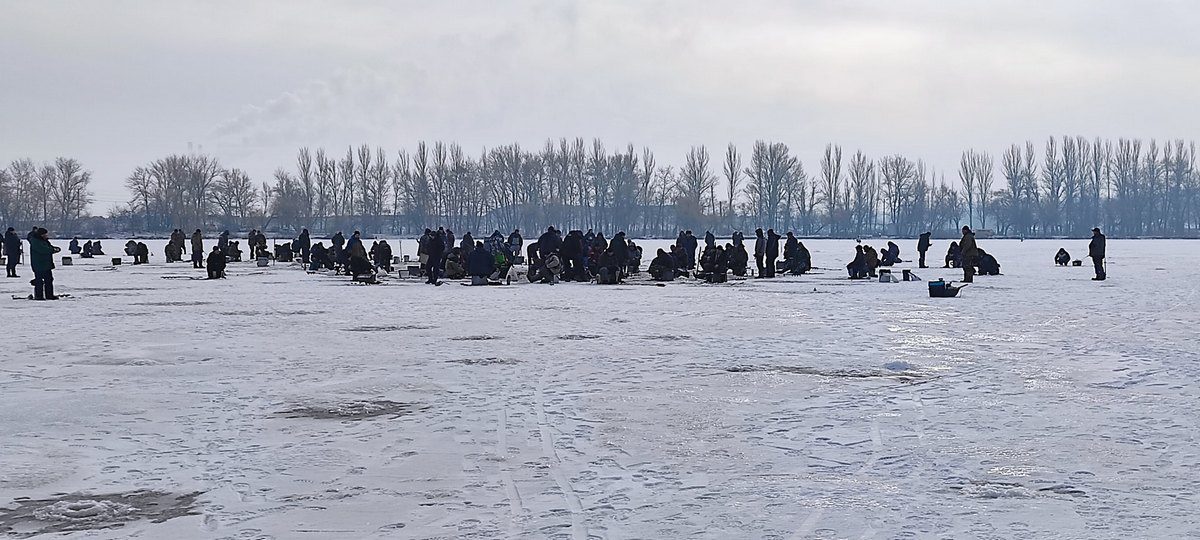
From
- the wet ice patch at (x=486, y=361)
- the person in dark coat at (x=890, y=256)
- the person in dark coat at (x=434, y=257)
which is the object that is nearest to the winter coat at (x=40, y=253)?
the person in dark coat at (x=434, y=257)

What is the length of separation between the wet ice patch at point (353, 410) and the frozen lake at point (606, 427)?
0.15ft

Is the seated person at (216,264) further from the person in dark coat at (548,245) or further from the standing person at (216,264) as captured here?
the person in dark coat at (548,245)

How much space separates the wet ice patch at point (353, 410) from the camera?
824 centimetres

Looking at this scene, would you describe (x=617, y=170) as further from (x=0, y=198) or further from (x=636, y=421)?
(x=636, y=421)

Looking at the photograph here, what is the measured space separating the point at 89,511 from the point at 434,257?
70.5 ft

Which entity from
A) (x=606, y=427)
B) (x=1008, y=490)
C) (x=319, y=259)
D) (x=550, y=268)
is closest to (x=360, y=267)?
(x=550, y=268)

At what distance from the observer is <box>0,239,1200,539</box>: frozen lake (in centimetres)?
544

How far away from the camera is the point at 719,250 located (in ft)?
95.5

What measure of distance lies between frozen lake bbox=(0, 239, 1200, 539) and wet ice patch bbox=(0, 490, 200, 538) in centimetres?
2

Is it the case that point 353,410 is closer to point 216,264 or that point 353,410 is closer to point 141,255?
point 216,264

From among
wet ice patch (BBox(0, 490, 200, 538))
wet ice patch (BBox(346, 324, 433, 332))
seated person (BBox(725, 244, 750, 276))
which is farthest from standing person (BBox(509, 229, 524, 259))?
wet ice patch (BBox(0, 490, 200, 538))

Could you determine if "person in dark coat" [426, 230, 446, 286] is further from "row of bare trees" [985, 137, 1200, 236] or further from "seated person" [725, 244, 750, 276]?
"row of bare trees" [985, 137, 1200, 236]

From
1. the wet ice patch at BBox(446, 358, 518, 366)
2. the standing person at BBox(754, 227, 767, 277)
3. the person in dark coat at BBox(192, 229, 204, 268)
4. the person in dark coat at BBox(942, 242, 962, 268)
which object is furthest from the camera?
the person in dark coat at BBox(192, 229, 204, 268)

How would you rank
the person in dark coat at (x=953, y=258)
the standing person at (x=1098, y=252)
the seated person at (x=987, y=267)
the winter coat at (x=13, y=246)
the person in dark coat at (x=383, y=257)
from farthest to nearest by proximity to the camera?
the person in dark coat at (x=953, y=258) < the person in dark coat at (x=383, y=257) < the winter coat at (x=13, y=246) < the seated person at (x=987, y=267) < the standing person at (x=1098, y=252)
